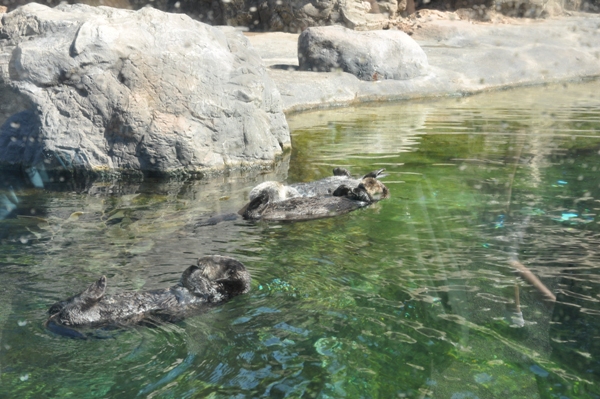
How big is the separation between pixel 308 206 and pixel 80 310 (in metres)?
2.87

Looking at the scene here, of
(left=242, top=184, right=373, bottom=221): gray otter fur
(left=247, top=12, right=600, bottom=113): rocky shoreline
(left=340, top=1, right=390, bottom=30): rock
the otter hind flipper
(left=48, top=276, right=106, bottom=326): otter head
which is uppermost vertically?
(left=340, top=1, right=390, bottom=30): rock

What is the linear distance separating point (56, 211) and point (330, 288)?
3158 millimetres

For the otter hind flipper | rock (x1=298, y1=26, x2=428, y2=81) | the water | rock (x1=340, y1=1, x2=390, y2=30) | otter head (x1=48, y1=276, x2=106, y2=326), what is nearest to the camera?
the water

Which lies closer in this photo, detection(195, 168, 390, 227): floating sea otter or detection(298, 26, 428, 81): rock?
detection(195, 168, 390, 227): floating sea otter

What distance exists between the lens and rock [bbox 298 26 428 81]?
44.1 feet

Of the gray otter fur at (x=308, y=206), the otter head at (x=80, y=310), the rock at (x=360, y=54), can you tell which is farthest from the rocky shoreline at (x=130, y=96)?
the rock at (x=360, y=54)

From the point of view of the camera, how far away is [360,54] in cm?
1344

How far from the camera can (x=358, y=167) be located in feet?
26.5

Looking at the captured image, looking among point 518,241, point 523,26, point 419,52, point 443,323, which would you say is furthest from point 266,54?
point 443,323

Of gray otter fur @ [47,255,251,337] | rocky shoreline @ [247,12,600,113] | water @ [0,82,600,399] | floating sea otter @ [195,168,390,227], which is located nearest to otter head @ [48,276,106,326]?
gray otter fur @ [47,255,251,337]

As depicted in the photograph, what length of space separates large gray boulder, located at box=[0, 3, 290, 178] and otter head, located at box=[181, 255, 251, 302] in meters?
3.44

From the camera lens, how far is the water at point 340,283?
3.30 meters

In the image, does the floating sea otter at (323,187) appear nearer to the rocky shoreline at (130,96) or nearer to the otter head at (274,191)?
the otter head at (274,191)

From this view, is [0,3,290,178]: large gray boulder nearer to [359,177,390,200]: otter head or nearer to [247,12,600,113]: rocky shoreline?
[359,177,390,200]: otter head
